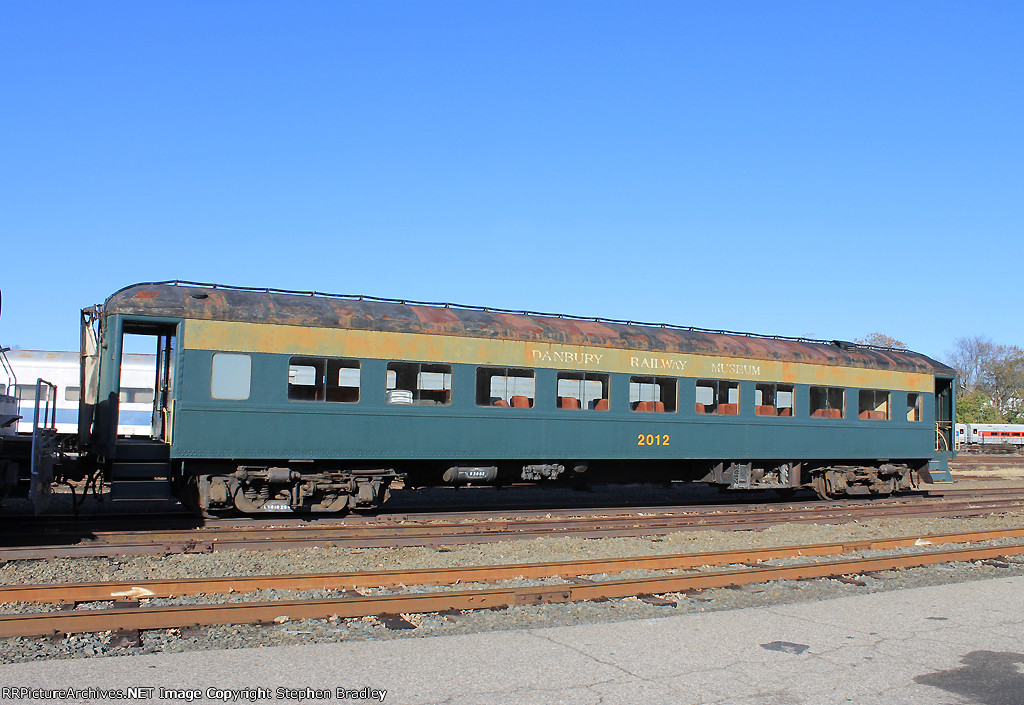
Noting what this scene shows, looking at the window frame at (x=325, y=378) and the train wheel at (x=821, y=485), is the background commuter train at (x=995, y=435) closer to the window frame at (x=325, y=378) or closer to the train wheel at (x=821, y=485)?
the train wheel at (x=821, y=485)

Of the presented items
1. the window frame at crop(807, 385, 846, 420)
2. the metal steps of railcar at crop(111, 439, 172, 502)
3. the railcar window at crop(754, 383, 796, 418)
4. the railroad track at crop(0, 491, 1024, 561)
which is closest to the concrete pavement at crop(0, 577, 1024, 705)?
the railroad track at crop(0, 491, 1024, 561)

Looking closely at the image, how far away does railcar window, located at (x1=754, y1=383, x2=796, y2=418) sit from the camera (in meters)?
16.9

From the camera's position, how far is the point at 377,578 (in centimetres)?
840

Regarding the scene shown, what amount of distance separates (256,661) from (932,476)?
1766cm

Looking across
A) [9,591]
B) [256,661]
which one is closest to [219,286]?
[9,591]

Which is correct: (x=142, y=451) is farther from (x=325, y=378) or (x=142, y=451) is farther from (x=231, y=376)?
(x=325, y=378)

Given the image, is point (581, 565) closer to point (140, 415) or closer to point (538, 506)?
point (538, 506)

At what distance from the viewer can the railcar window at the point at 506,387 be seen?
46.2 ft

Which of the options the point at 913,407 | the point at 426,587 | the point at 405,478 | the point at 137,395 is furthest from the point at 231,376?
the point at 137,395

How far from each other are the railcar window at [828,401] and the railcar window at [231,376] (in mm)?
11238

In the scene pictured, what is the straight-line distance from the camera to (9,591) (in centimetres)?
726

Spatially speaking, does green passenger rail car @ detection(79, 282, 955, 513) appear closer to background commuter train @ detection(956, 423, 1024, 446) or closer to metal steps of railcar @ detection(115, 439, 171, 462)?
metal steps of railcar @ detection(115, 439, 171, 462)

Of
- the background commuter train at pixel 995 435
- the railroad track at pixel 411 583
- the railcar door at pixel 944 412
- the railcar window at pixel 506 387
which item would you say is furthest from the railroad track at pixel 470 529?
the background commuter train at pixel 995 435

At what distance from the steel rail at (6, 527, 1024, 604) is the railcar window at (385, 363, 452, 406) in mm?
4887
